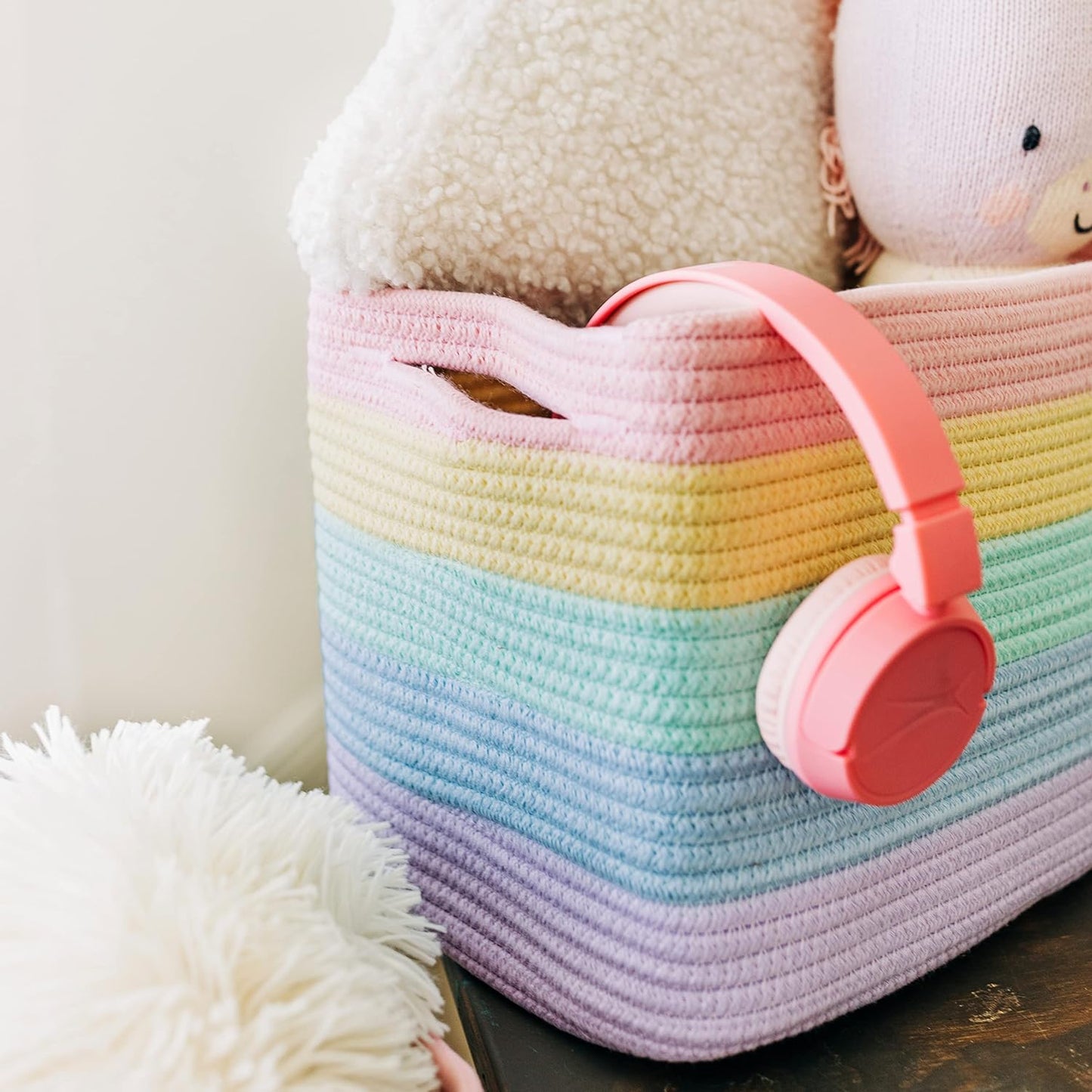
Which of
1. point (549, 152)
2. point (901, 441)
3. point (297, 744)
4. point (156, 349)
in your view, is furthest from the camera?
point (297, 744)

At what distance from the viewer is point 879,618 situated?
0.35 m

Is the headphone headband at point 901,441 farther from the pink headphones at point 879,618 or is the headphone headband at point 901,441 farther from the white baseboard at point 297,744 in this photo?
the white baseboard at point 297,744

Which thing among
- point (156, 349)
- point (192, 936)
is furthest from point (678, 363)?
point (156, 349)

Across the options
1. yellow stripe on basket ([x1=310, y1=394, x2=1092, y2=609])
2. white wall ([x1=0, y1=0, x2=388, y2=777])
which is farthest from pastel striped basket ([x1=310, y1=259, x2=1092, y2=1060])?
white wall ([x1=0, y1=0, x2=388, y2=777])

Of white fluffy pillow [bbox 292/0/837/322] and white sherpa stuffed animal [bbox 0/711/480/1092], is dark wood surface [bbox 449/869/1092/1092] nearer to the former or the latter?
white sherpa stuffed animal [bbox 0/711/480/1092]

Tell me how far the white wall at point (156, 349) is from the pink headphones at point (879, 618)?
35 cm

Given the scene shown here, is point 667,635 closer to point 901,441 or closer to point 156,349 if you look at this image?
point 901,441

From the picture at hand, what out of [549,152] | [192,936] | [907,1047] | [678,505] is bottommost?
[907,1047]

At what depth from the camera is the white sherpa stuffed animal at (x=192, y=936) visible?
34 cm

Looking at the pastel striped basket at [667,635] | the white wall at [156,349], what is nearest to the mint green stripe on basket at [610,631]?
the pastel striped basket at [667,635]

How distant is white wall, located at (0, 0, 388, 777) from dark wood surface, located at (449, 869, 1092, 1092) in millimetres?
284

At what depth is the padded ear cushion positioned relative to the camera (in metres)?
0.37

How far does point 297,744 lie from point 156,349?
274 millimetres

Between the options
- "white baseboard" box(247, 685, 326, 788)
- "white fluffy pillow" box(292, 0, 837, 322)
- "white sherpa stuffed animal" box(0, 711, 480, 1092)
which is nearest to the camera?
"white sherpa stuffed animal" box(0, 711, 480, 1092)
